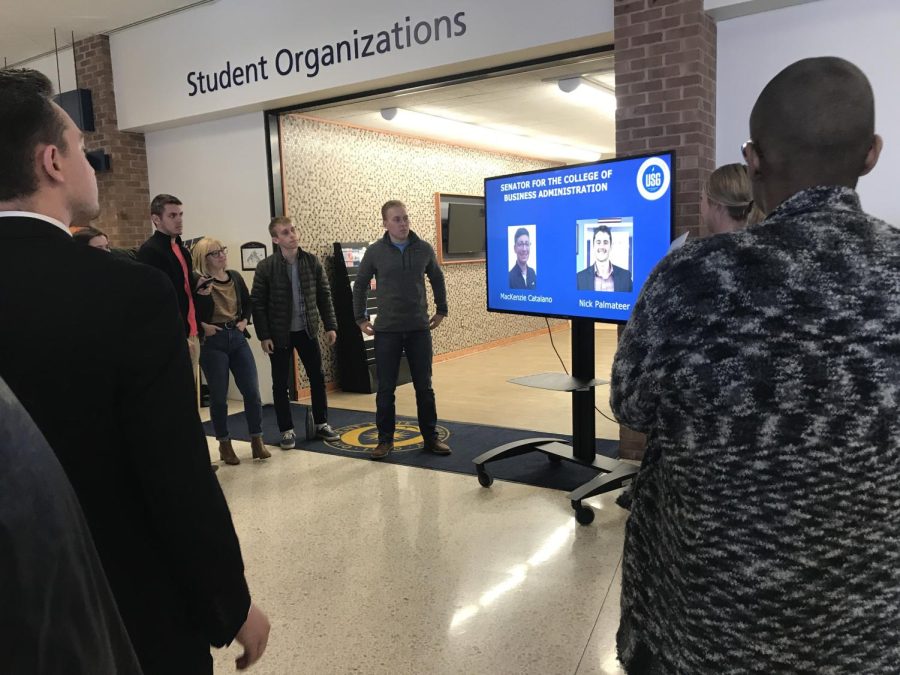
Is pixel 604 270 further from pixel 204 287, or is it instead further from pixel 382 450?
pixel 204 287

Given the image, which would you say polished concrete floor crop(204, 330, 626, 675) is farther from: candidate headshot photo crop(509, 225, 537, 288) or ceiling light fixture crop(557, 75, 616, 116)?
ceiling light fixture crop(557, 75, 616, 116)

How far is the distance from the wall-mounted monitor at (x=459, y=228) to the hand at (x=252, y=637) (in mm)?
7011

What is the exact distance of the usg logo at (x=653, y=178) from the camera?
2.97 metres

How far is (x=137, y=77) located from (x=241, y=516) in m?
4.63

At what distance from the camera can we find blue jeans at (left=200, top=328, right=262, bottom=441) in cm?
426

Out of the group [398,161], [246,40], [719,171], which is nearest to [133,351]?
[719,171]

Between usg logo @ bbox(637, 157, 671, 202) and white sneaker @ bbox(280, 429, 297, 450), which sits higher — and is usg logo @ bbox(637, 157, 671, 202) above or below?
above

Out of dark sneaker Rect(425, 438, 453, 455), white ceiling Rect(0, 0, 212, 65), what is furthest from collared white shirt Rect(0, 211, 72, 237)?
white ceiling Rect(0, 0, 212, 65)

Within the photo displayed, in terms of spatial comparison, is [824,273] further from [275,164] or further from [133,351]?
[275,164]

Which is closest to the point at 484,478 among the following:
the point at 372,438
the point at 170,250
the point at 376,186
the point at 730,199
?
the point at 372,438

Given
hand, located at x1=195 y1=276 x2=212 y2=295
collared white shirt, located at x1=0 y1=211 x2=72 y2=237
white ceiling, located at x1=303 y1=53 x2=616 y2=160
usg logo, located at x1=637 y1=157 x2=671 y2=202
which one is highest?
white ceiling, located at x1=303 y1=53 x2=616 y2=160

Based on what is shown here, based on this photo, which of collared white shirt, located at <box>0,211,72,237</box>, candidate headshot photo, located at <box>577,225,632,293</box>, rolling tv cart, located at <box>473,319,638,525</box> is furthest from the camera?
rolling tv cart, located at <box>473,319,638,525</box>

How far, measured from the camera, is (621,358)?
100 centimetres

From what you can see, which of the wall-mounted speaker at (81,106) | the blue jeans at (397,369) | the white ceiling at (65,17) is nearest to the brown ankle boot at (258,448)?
Result: the blue jeans at (397,369)
